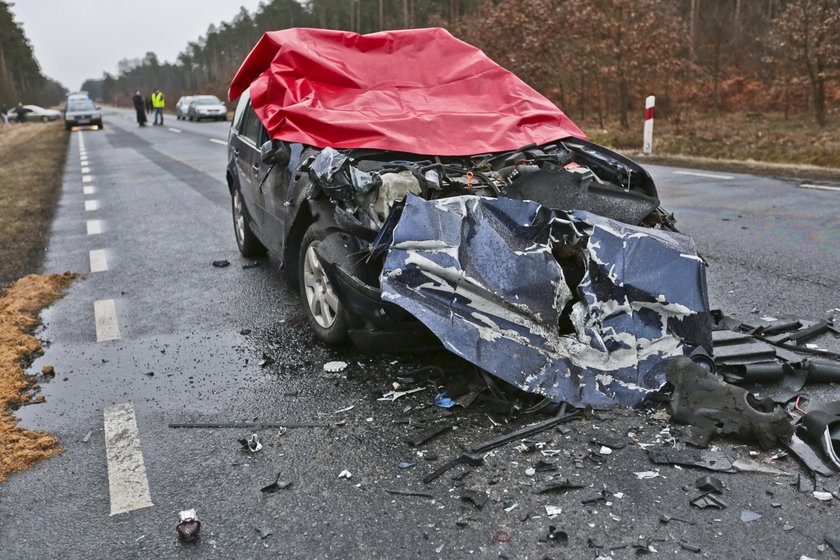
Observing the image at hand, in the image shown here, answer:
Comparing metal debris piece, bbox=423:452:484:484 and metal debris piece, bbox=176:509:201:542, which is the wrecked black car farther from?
metal debris piece, bbox=176:509:201:542

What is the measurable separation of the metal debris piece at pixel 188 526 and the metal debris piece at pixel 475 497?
3.42 ft

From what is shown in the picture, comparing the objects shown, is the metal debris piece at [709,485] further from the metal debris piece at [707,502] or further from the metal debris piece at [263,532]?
the metal debris piece at [263,532]

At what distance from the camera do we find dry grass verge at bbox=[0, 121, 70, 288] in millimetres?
7688

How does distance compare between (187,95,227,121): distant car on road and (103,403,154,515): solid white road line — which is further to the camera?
(187,95,227,121): distant car on road

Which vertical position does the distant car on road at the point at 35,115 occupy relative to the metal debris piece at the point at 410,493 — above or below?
above

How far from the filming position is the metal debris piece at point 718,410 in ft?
10.6

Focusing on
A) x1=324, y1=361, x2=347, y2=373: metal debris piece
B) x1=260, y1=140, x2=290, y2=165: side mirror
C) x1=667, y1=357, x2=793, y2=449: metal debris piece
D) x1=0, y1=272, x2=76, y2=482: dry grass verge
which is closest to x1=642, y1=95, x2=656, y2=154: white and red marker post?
x1=260, y1=140, x2=290, y2=165: side mirror

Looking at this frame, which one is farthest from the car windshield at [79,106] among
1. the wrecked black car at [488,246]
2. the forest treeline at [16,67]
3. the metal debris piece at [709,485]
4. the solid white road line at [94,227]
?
the metal debris piece at [709,485]

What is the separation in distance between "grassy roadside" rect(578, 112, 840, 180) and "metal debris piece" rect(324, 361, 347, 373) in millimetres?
10097

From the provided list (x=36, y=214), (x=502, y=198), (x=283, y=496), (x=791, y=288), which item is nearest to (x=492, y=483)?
(x=283, y=496)

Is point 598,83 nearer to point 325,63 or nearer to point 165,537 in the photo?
point 325,63

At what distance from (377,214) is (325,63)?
7.03 feet

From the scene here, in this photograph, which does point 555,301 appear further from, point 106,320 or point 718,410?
point 106,320

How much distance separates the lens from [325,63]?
19.1 feet
